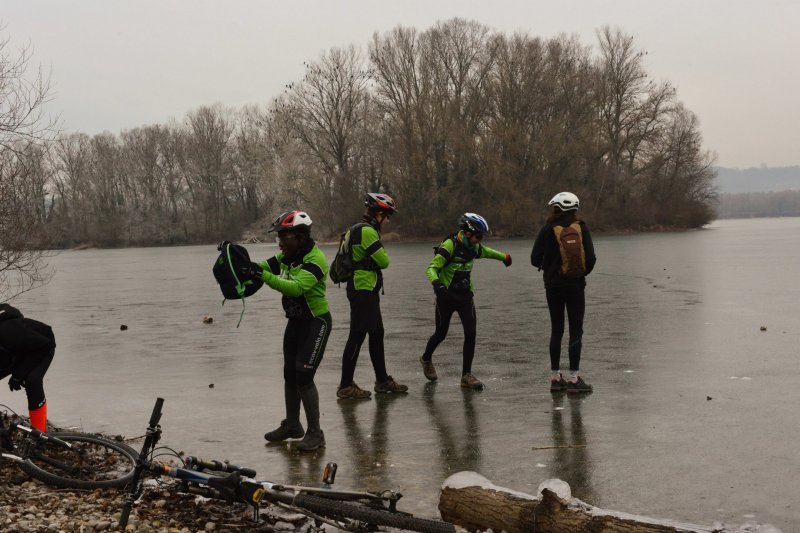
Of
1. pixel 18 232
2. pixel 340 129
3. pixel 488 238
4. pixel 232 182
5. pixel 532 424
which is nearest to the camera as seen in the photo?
pixel 532 424

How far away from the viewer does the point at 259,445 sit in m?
7.41

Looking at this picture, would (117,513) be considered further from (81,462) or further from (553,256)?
(553,256)

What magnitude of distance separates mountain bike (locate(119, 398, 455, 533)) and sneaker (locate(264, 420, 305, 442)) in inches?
79.9

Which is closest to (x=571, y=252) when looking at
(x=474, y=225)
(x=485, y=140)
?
(x=474, y=225)

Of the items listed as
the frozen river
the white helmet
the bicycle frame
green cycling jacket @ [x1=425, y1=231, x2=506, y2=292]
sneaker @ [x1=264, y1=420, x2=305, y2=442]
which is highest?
the white helmet

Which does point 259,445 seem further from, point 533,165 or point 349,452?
point 533,165

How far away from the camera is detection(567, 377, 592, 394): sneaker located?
899cm

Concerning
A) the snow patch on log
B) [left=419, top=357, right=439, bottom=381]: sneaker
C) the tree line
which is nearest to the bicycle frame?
the snow patch on log

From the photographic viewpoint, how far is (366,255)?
351 inches

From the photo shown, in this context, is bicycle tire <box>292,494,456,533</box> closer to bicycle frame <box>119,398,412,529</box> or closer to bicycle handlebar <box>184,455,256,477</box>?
bicycle frame <box>119,398,412,529</box>

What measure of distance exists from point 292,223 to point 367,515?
9.45 feet

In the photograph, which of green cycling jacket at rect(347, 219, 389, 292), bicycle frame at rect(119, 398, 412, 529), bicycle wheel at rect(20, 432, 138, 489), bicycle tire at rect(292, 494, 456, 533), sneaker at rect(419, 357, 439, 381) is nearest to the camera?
bicycle tire at rect(292, 494, 456, 533)

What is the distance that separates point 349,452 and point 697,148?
8018cm

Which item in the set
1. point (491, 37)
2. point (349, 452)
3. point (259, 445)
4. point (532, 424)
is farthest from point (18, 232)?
point (491, 37)
